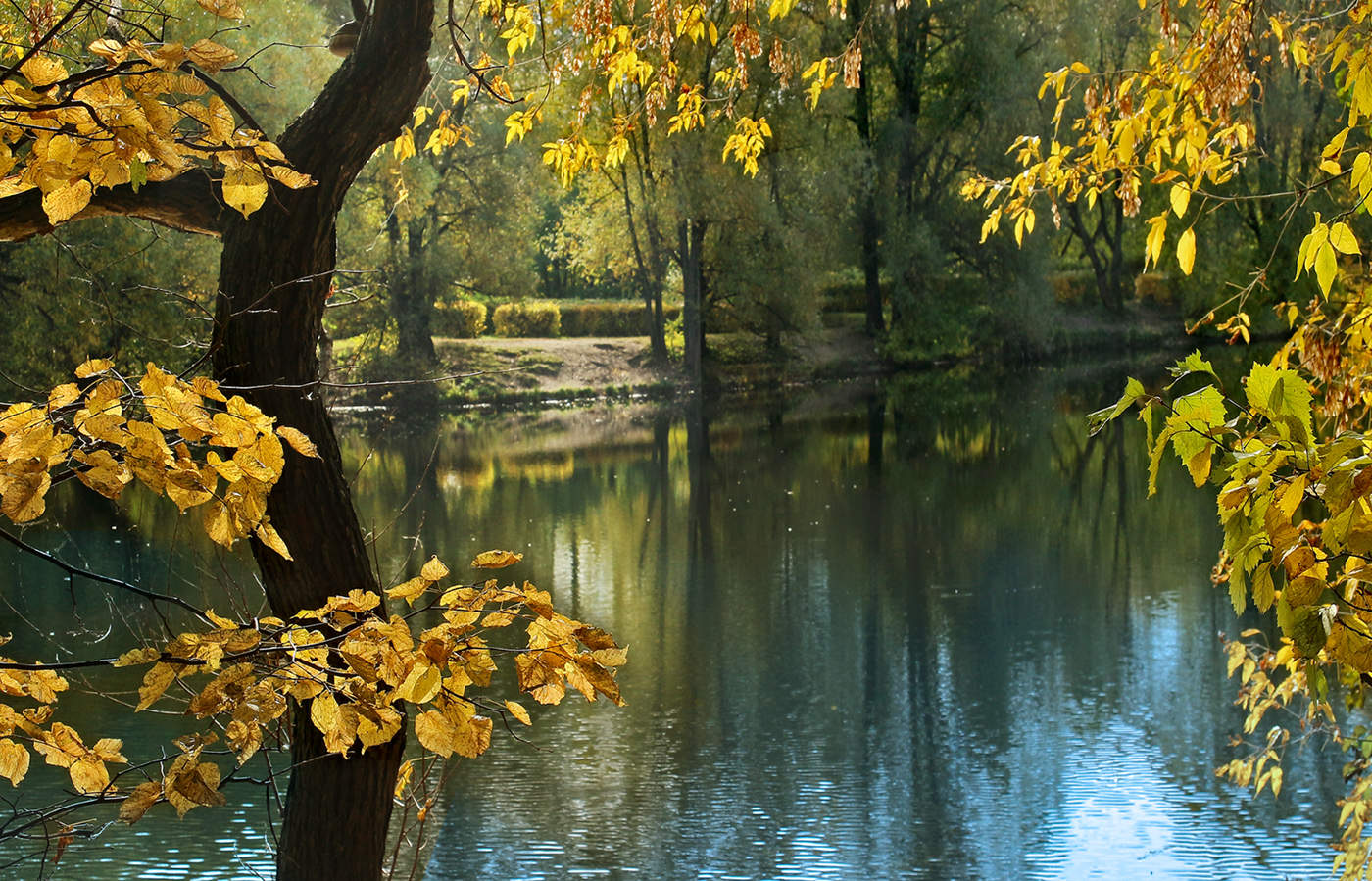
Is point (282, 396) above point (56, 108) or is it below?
below

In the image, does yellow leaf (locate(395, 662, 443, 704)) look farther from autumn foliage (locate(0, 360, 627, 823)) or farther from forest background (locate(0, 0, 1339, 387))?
forest background (locate(0, 0, 1339, 387))

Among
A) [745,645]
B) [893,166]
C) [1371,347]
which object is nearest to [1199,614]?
[745,645]

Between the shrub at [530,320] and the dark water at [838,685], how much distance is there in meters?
16.1

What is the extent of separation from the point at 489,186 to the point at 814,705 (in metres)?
18.9

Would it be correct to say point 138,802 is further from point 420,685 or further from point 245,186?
point 245,186

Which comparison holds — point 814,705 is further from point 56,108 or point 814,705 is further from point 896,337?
point 896,337

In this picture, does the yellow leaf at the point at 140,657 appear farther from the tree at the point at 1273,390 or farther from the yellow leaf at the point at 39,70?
the tree at the point at 1273,390

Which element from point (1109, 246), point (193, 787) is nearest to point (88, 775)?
point (193, 787)

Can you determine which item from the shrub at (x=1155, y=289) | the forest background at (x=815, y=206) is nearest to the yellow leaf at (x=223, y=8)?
the forest background at (x=815, y=206)

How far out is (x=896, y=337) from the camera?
3081 cm

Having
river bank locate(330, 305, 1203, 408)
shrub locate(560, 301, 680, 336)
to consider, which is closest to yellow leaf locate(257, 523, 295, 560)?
river bank locate(330, 305, 1203, 408)

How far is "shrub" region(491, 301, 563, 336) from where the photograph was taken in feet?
106

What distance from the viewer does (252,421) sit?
1.75m

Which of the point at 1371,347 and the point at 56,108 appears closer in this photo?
the point at 56,108
